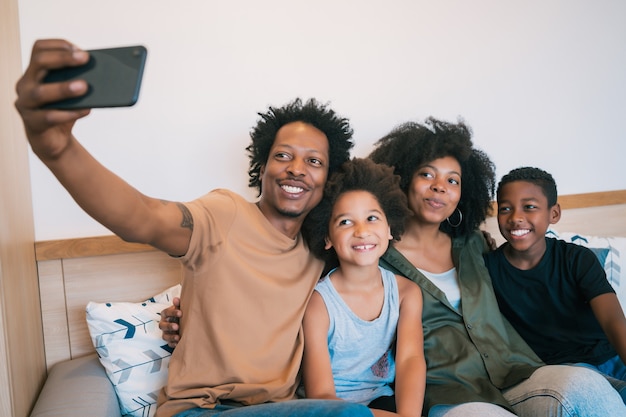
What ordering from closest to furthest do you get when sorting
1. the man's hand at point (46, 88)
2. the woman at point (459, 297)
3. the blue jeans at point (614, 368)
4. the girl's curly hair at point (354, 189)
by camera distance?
the man's hand at point (46, 88) < the woman at point (459, 297) < the girl's curly hair at point (354, 189) < the blue jeans at point (614, 368)

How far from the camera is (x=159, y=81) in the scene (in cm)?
194

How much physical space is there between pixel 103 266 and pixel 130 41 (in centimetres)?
74

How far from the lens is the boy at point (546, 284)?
1.76 metres

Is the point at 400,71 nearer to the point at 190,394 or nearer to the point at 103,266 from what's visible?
the point at 103,266

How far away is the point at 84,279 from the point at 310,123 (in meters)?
0.92

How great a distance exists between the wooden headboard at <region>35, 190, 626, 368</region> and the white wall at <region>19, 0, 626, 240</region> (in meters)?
0.08

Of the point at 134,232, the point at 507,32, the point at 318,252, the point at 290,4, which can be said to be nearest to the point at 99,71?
the point at 134,232

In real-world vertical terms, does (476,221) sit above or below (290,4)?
below

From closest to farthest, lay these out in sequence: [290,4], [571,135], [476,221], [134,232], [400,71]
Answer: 1. [134,232]
2. [476,221]
3. [290,4]
4. [400,71]
5. [571,135]

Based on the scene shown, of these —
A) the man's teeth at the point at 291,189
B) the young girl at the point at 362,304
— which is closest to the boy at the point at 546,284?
the young girl at the point at 362,304

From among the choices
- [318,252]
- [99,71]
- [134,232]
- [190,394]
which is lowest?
[190,394]

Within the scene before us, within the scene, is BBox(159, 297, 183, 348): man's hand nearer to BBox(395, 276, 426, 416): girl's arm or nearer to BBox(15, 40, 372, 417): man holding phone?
BBox(15, 40, 372, 417): man holding phone

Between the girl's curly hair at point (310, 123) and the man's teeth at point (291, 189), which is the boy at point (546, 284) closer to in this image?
the girl's curly hair at point (310, 123)

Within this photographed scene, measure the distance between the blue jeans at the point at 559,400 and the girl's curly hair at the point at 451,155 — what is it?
56 cm
